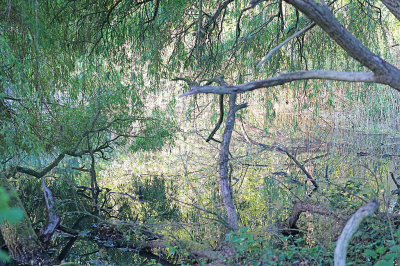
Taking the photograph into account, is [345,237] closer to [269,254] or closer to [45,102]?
[269,254]

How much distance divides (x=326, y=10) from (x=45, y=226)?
368 centimetres

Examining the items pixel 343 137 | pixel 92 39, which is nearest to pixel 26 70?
pixel 92 39

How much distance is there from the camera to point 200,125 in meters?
7.63

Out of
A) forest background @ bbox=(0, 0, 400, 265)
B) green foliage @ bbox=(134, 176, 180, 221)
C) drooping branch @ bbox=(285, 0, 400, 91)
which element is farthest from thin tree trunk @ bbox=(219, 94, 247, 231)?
drooping branch @ bbox=(285, 0, 400, 91)

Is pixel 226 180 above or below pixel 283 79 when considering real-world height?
below

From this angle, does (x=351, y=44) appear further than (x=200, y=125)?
No

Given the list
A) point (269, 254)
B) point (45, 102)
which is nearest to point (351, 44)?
point (269, 254)

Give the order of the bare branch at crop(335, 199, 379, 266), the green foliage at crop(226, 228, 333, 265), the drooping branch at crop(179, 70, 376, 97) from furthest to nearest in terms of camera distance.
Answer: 1. the green foliage at crop(226, 228, 333, 265)
2. the drooping branch at crop(179, 70, 376, 97)
3. the bare branch at crop(335, 199, 379, 266)

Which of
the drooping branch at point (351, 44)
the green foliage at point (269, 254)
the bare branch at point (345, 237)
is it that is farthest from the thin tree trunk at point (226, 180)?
the bare branch at point (345, 237)

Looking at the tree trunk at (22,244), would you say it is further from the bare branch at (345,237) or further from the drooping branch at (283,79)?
the bare branch at (345,237)

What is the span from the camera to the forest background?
273 cm

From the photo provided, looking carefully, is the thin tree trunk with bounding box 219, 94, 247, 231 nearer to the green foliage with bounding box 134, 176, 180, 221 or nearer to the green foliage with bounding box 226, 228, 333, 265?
the green foliage with bounding box 226, 228, 333, 265

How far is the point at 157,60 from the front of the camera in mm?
4391

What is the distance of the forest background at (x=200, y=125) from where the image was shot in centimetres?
273
